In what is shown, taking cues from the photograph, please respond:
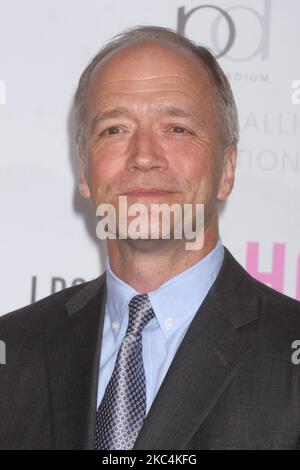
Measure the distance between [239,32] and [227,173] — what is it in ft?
1.67

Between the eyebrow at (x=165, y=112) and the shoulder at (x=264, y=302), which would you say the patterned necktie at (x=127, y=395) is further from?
the eyebrow at (x=165, y=112)

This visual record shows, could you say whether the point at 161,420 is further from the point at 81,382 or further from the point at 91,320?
the point at 91,320

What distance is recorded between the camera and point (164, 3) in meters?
2.10

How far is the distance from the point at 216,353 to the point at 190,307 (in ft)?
0.43

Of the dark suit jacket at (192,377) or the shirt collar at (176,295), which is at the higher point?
the shirt collar at (176,295)

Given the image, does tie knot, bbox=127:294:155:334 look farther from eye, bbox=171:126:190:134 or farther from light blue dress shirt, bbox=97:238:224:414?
eye, bbox=171:126:190:134

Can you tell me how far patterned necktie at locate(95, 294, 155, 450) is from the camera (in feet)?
4.85

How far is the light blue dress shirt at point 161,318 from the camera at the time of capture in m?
1.55

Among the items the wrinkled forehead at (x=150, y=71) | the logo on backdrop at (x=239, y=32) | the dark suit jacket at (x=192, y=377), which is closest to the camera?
the dark suit jacket at (x=192, y=377)

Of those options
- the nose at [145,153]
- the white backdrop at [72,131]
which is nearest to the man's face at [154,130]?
the nose at [145,153]

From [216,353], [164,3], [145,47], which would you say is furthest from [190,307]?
[164,3]

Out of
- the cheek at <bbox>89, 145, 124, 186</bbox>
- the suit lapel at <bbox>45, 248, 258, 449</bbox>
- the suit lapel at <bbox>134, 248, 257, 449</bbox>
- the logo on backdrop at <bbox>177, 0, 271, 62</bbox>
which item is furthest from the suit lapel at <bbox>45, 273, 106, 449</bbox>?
the logo on backdrop at <bbox>177, 0, 271, 62</bbox>

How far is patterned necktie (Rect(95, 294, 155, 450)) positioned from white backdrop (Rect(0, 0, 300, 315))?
22.6 inches

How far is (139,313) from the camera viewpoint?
5.18 ft
